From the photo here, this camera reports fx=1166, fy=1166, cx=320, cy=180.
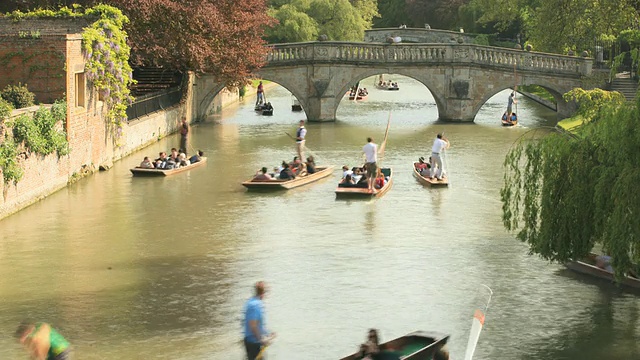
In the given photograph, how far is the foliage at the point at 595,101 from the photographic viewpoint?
20.7m

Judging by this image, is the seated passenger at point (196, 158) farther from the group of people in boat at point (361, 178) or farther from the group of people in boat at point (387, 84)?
the group of people in boat at point (387, 84)

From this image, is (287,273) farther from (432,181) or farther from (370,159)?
(432,181)

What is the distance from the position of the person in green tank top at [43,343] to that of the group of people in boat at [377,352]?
3964 millimetres

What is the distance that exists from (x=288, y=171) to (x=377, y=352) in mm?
17283

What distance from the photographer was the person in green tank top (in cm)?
1366

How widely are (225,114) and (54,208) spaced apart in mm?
27559

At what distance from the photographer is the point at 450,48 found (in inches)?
1991

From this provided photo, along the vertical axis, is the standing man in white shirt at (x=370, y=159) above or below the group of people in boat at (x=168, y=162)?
above

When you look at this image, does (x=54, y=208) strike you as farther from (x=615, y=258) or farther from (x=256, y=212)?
(x=615, y=258)

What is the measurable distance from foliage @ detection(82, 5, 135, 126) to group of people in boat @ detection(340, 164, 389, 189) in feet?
27.1

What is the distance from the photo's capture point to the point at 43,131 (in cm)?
3020

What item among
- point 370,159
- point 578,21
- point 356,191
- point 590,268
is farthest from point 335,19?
point 590,268

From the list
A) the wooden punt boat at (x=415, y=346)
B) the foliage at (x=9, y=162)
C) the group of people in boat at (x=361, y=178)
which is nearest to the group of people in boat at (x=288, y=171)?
the group of people in boat at (x=361, y=178)

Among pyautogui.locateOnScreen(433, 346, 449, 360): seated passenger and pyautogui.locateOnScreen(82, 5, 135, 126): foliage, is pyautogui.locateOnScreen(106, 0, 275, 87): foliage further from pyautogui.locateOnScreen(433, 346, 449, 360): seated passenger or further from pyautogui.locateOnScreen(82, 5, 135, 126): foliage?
pyautogui.locateOnScreen(433, 346, 449, 360): seated passenger
